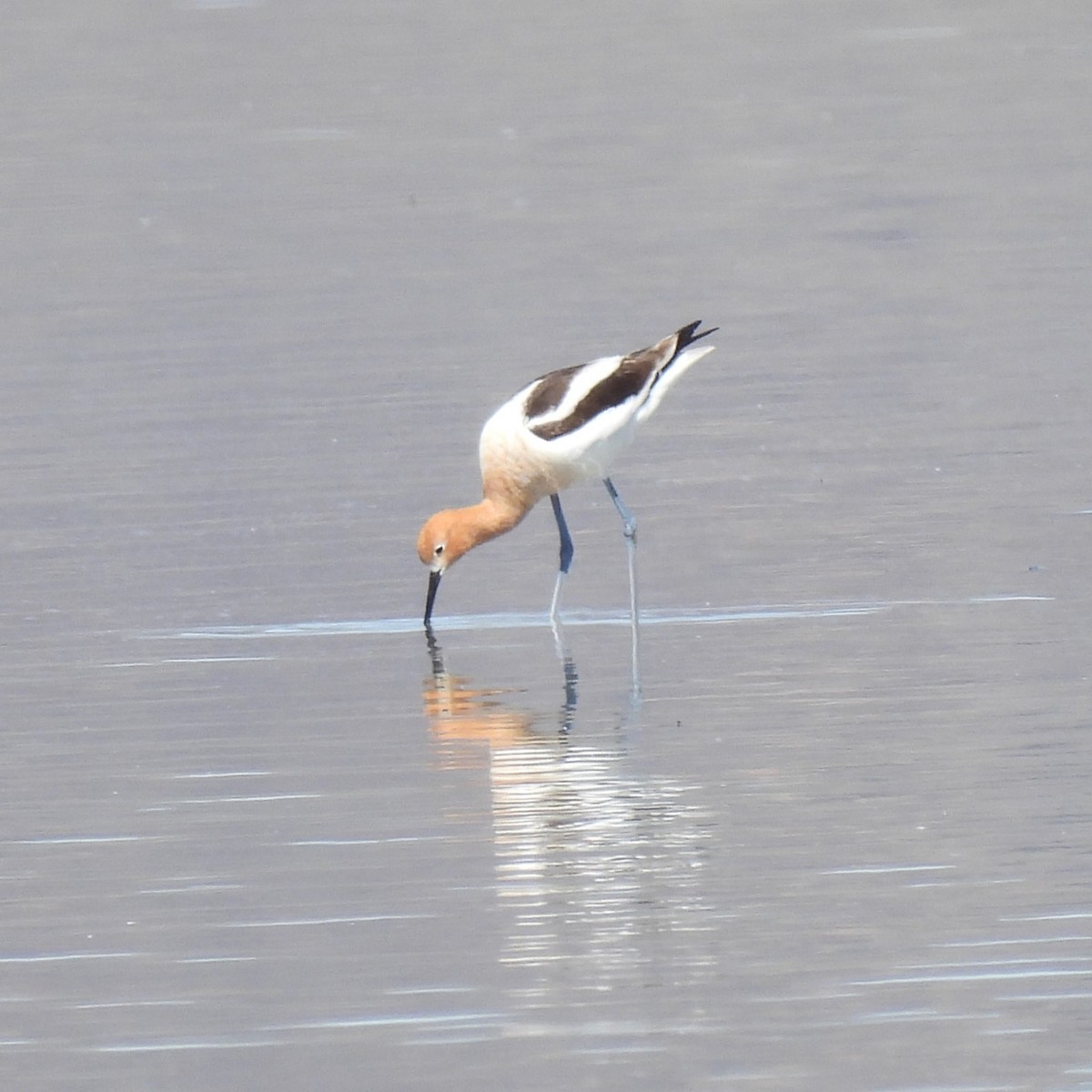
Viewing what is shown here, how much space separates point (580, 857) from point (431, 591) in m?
2.93

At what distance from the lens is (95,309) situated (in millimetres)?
15852

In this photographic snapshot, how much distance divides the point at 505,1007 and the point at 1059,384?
7.57 m

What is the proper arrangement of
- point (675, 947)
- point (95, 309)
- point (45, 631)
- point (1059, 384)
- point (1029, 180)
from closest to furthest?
point (675, 947) < point (45, 631) < point (1059, 384) < point (95, 309) < point (1029, 180)

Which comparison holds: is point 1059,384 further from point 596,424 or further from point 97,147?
point 97,147

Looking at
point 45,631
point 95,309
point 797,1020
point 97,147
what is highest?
point 97,147

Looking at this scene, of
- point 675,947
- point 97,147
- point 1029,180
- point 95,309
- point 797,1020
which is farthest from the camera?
point 97,147

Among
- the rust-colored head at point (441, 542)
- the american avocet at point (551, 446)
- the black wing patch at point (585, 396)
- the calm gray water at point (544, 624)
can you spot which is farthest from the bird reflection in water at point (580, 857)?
the black wing patch at point (585, 396)

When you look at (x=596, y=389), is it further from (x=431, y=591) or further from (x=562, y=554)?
(x=431, y=591)

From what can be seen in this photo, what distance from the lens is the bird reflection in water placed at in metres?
6.02

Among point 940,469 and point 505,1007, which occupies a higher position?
point 940,469

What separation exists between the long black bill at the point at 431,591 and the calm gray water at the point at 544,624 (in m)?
0.16

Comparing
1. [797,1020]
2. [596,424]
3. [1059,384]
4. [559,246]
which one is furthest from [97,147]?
[797,1020]

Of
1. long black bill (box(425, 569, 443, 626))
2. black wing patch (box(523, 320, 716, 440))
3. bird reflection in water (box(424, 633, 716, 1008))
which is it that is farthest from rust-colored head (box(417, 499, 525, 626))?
bird reflection in water (box(424, 633, 716, 1008))

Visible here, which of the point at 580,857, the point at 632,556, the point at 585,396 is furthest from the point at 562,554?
the point at 580,857
